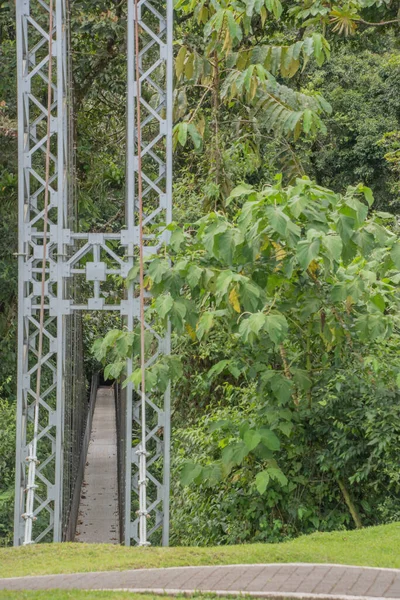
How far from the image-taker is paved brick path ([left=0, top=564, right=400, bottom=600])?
17.9 ft

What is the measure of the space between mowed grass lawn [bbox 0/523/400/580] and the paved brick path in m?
0.27

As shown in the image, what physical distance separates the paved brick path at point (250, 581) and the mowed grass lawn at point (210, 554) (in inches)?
10.6

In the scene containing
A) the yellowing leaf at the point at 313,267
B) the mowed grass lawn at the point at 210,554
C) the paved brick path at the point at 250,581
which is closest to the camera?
the paved brick path at the point at 250,581

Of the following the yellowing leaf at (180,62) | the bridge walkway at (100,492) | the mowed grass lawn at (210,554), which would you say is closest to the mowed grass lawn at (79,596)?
the mowed grass lawn at (210,554)

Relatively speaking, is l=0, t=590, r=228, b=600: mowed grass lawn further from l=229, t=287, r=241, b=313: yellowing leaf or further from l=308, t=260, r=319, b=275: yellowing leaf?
l=308, t=260, r=319, b=275: yellowing leaf

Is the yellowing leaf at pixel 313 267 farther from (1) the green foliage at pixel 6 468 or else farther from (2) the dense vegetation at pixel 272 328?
(1) the green foliage at pixel 6 468

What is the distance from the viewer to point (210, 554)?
21.9 feet

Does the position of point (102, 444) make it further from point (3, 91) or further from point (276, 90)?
point (276, 90)

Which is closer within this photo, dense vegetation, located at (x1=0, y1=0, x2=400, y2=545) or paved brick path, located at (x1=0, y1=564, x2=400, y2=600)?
paved brick path, located at (x1=0, y1=564, x2=400, y2=600)

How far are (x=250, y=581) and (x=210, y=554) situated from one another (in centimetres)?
96

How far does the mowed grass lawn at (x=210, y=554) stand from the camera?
252 inches

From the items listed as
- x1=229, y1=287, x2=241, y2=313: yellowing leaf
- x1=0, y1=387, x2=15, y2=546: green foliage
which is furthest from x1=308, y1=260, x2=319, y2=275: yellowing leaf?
x1=0, y1=387, x2=15, y2=546: green foliage

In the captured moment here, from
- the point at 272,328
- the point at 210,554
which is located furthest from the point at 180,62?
the point at 210,554

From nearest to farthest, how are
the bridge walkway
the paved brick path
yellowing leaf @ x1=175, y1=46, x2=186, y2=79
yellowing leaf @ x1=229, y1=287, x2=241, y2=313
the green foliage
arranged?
the paved brick path, yellowing leaf @ x1=229, y1=287, x2=241, y2=313, yellowing leaf @ x1=175, y1=46, x2=186, y2=79, the green foliage, the bridge walkway
